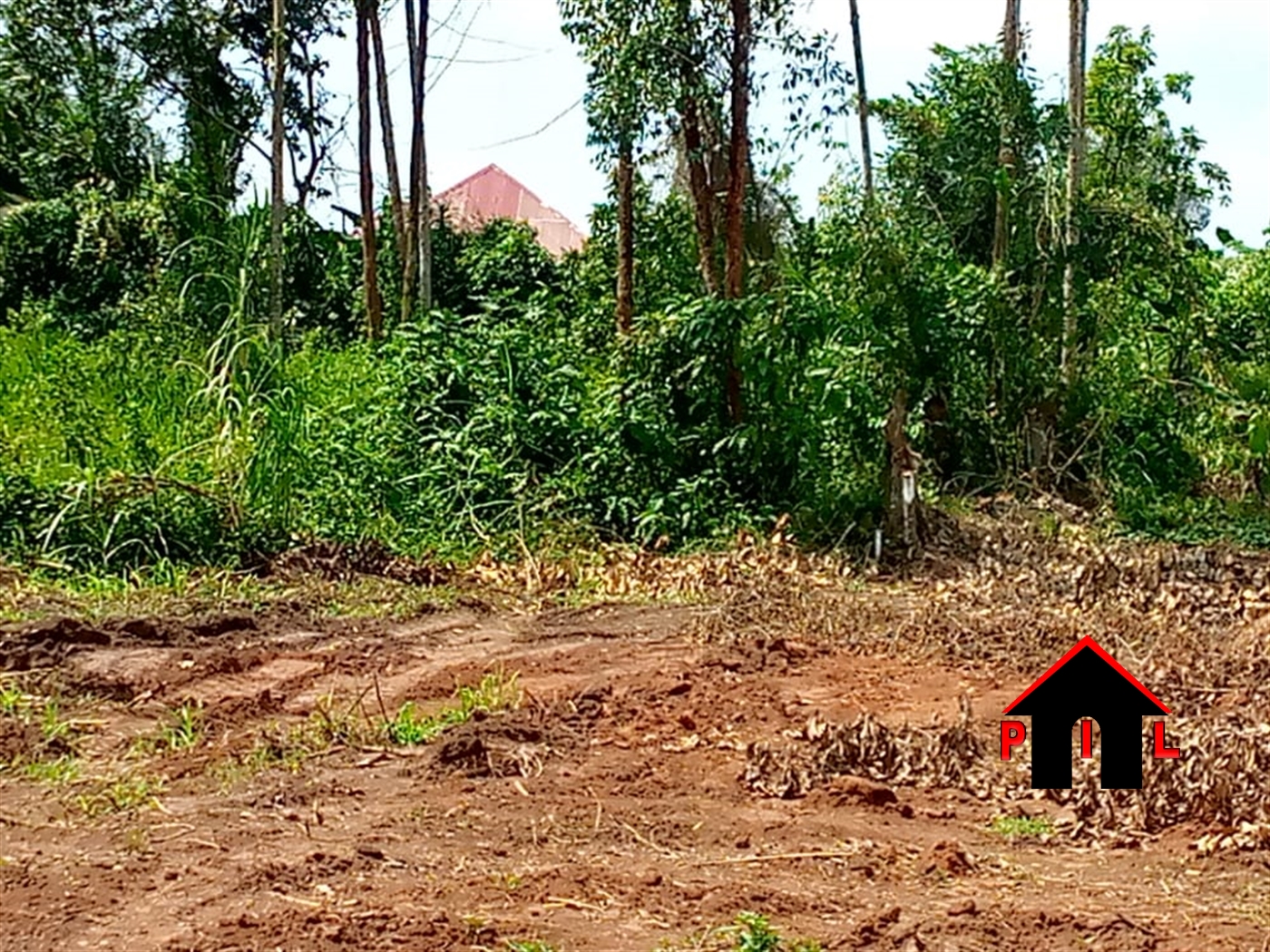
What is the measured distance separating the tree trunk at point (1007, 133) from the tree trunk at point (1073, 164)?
54 centimetres

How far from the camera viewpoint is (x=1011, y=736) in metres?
4.40

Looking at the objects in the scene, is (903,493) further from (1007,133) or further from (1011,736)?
(1007,133)

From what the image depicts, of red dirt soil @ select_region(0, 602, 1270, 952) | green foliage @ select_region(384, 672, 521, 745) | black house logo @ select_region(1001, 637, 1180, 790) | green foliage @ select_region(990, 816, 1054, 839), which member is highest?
black house logo @ select_region(1001, 637, 1180, 790)

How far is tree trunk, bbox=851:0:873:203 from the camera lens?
570 inches

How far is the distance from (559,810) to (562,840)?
0.22 metres

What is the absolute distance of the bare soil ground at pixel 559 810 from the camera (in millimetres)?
3109

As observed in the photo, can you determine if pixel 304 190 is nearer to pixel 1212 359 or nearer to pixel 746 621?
pixel 1212 359

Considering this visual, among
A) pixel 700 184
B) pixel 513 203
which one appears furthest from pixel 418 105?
pixel 513 203

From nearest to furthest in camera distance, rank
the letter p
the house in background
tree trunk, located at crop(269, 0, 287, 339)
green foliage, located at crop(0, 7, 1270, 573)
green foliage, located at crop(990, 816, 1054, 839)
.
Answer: green foliage, located at crop(990, 816, 1054, 839), the letter p, green foliage, located at crop(0, 7, 1270, 573), tree trunk, located at crop(269, 0, 287, 339), the house in background

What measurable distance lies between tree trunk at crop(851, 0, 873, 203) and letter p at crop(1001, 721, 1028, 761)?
33.5 ft

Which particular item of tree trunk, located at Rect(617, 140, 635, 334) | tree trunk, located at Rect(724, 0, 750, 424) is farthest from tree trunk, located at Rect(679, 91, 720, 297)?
tree trunk, located at Rect(617, 140, 635, 334)

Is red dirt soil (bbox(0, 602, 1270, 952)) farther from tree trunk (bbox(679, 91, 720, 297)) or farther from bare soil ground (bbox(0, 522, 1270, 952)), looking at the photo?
tree trunk (bbox(679, 91, 720, 297))

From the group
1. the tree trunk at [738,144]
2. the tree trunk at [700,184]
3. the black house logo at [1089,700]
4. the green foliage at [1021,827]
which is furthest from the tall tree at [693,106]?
the black house logo at [1089,700]

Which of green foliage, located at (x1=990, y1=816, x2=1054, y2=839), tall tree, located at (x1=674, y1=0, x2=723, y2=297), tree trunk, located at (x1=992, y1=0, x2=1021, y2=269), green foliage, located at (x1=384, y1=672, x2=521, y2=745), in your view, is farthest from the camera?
tree trunk, located at (x1=992, y1=0, x2=1021, y2=269)
